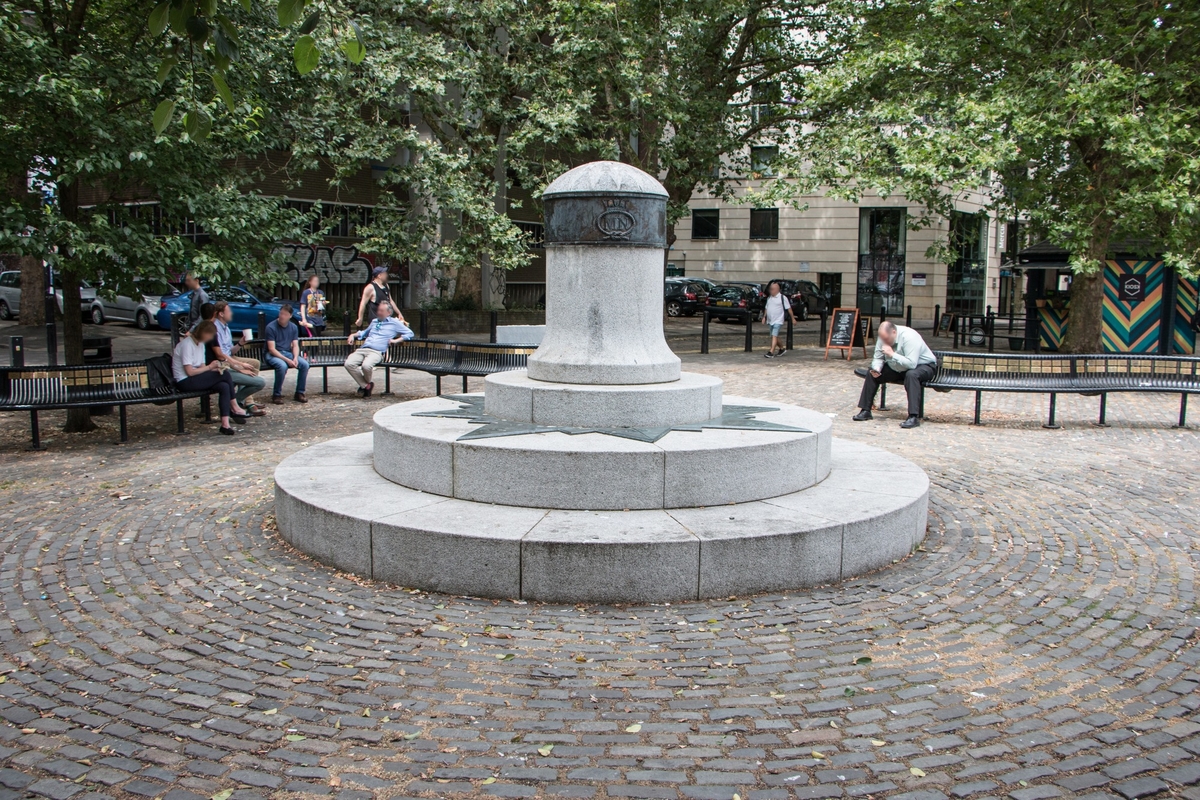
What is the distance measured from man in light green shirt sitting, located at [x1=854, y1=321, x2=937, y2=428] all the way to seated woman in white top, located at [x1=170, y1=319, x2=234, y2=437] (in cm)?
772

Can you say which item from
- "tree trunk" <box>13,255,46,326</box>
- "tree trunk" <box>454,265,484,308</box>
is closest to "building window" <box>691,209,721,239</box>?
"tree trunk" <box>454,265,484,308</box>

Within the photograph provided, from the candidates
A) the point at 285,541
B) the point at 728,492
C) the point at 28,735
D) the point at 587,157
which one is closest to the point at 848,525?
the point at 728,492

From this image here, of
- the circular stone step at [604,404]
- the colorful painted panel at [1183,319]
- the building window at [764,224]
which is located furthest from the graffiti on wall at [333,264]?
the circular stone step at [604,404]

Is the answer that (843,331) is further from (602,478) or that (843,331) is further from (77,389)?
(602,478)

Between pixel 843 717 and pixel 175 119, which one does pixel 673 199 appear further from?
pixel 843 717

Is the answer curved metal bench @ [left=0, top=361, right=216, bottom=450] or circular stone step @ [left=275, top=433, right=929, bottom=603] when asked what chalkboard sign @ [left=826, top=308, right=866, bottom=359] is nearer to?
curved metal bench @ [left=0, top=361, right=216, bottom=450]

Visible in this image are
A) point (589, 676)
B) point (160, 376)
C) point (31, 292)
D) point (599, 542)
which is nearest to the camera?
point (589, 676)

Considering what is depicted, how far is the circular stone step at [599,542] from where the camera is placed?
549cm

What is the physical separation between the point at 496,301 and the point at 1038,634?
24.4 meters

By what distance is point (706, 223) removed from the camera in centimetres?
4853

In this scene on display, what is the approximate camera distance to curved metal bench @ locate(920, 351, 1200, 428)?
40.3 ft

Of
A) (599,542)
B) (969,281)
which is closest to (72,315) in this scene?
(599,542)

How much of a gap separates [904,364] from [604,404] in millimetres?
6108

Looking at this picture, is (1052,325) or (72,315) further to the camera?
(1052,325)
